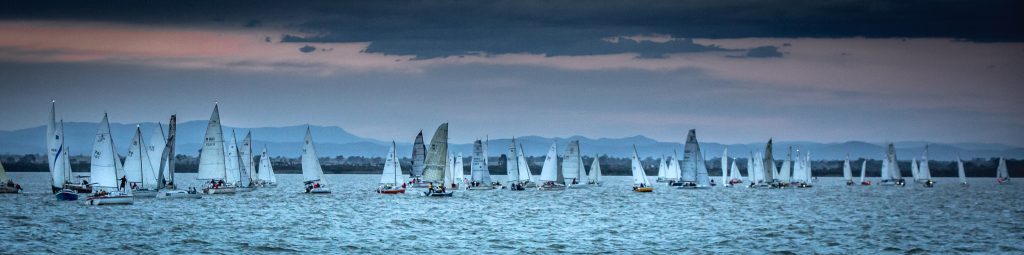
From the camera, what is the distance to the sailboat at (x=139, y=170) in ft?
321

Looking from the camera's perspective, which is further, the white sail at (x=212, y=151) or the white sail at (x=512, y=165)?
the white sail at (x=512, y=165)

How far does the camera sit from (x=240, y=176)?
12662 cm

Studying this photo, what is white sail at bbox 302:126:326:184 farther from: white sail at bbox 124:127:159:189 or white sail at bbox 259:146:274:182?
white sail at bbox 259:146:274:182

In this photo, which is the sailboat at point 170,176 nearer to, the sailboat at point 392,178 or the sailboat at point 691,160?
the sailboat at point 392,178

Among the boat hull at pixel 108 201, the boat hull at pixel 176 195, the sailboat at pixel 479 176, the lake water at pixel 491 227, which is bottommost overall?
the lake water at pixel 491 227

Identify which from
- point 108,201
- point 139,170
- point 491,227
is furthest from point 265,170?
point 491,227

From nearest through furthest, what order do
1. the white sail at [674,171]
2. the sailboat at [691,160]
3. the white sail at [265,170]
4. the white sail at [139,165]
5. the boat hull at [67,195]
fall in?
the boat hull at [67,195] → the white sail at [139,165] → the sailboat at [691,160] → the white sail at [265,170] → the white sail at [674,171]

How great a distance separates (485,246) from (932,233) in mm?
28648

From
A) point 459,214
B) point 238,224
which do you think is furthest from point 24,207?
point 459,214

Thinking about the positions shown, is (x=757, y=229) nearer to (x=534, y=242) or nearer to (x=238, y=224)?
(x=534, y=242)

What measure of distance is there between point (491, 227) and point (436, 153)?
119 feet

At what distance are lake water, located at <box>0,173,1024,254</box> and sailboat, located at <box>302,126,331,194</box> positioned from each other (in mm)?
16616

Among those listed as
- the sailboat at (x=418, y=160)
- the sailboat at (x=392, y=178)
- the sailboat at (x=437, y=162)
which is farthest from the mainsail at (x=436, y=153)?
the sailboat at (x=392, y=178)

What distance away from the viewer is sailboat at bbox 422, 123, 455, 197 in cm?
10850
